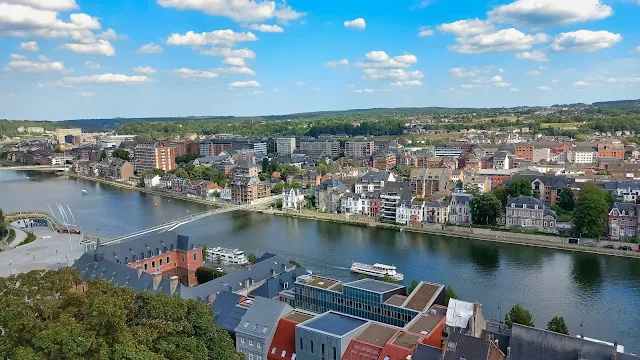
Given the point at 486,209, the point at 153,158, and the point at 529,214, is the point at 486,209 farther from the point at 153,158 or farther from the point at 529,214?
the point at 153,158

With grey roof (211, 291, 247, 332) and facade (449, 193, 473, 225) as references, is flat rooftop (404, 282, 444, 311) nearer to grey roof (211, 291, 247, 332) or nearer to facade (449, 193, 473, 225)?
grey roof (211, 291, 247, 332)

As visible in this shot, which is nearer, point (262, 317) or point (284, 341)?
point (284, 341)

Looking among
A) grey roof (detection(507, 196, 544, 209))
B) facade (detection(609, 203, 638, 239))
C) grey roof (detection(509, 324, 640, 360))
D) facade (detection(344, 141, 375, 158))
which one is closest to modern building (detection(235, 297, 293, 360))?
grey roof (detection(509, 324, 640, 360))

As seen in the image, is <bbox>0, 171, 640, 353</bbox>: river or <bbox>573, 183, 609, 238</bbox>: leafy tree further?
<bbox>573, 183, 609, 238</bbox>: leafy tree

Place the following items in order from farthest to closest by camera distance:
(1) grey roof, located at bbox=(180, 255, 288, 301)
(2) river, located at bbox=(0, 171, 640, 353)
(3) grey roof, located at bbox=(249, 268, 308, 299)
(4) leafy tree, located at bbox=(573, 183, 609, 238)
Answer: (4) leafy tree, located at bbox=(573, 183, 609, 238), (2) river, located at bbox=(0, 171, 640, 353), (3) grey roof, located at bbox=(249, 268, 308, 299), (1) grey roof, located at bbox=(180, 255, 288, 301)

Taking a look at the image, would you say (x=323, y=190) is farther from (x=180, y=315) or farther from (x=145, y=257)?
(x=180, y=315)

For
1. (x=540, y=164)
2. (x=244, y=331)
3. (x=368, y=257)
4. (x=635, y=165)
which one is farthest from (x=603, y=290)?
(x=540, y=164)

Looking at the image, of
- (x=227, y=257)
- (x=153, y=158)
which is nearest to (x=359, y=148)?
(x=153, y=158)
